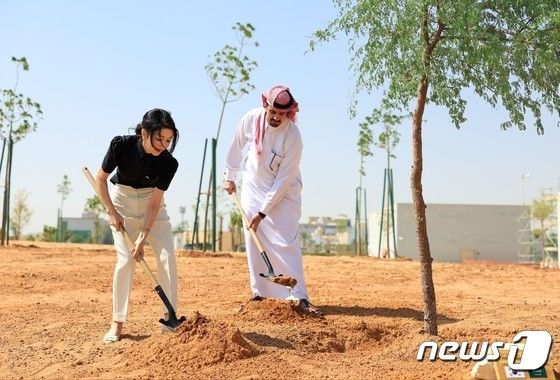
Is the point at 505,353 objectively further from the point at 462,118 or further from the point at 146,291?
the point at 146,291

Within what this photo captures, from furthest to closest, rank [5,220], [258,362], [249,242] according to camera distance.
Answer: [5,220] < [249,242] < [258,362]

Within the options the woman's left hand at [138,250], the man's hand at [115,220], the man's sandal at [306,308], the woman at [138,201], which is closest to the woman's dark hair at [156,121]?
the woman at [138,201]

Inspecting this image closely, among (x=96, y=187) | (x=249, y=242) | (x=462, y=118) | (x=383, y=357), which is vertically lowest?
(x=383, y=357)

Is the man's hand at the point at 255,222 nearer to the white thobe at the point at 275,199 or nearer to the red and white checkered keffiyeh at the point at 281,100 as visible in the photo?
the white thobe at the point at 275,199

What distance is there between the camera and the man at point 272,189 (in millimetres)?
6660

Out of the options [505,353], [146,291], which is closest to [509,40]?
[505,353]

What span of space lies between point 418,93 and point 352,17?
0.78m

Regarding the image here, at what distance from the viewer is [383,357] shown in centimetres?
509

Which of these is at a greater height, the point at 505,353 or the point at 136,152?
the point at 136,152

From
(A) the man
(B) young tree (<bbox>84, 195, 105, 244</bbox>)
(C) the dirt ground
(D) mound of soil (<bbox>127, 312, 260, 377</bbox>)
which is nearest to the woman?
(C) the dirt ground

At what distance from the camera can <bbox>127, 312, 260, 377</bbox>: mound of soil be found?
4570mm

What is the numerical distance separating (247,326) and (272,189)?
1462 millimetres

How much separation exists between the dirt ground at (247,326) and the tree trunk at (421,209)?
0.19 m

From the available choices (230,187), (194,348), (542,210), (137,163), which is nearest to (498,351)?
(194,348)
